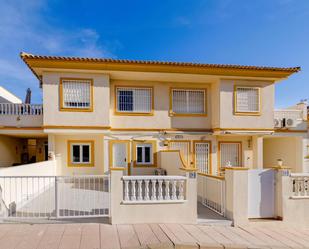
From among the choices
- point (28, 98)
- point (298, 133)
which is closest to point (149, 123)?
point (28, 98)

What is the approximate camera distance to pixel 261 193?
618 centimetres

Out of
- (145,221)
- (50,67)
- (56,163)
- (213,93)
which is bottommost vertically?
(145,221)

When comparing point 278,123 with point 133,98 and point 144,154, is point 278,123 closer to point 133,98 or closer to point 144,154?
point 144,154

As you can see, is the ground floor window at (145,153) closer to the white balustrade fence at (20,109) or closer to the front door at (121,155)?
the front door at (121,155)

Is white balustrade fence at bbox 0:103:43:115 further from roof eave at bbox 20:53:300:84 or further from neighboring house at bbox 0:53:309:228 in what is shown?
roof eave at bbox 20:53:300:84

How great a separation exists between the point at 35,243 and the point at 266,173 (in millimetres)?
7004

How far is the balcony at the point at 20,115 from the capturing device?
10.5 metres

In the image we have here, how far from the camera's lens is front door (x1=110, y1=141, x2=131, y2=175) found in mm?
11125

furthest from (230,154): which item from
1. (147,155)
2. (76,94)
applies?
(76,94)

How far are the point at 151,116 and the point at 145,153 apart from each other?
2.37 metres

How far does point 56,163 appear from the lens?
34.9 feet

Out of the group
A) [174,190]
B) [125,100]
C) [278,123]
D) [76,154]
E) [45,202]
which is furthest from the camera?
[278,123]

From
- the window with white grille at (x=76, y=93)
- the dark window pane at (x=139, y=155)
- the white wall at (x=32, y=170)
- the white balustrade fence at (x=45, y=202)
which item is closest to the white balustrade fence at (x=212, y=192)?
the white balustrade fence at (x=45, y=202)

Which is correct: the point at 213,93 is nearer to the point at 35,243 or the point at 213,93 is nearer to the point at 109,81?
the point at 109,81
